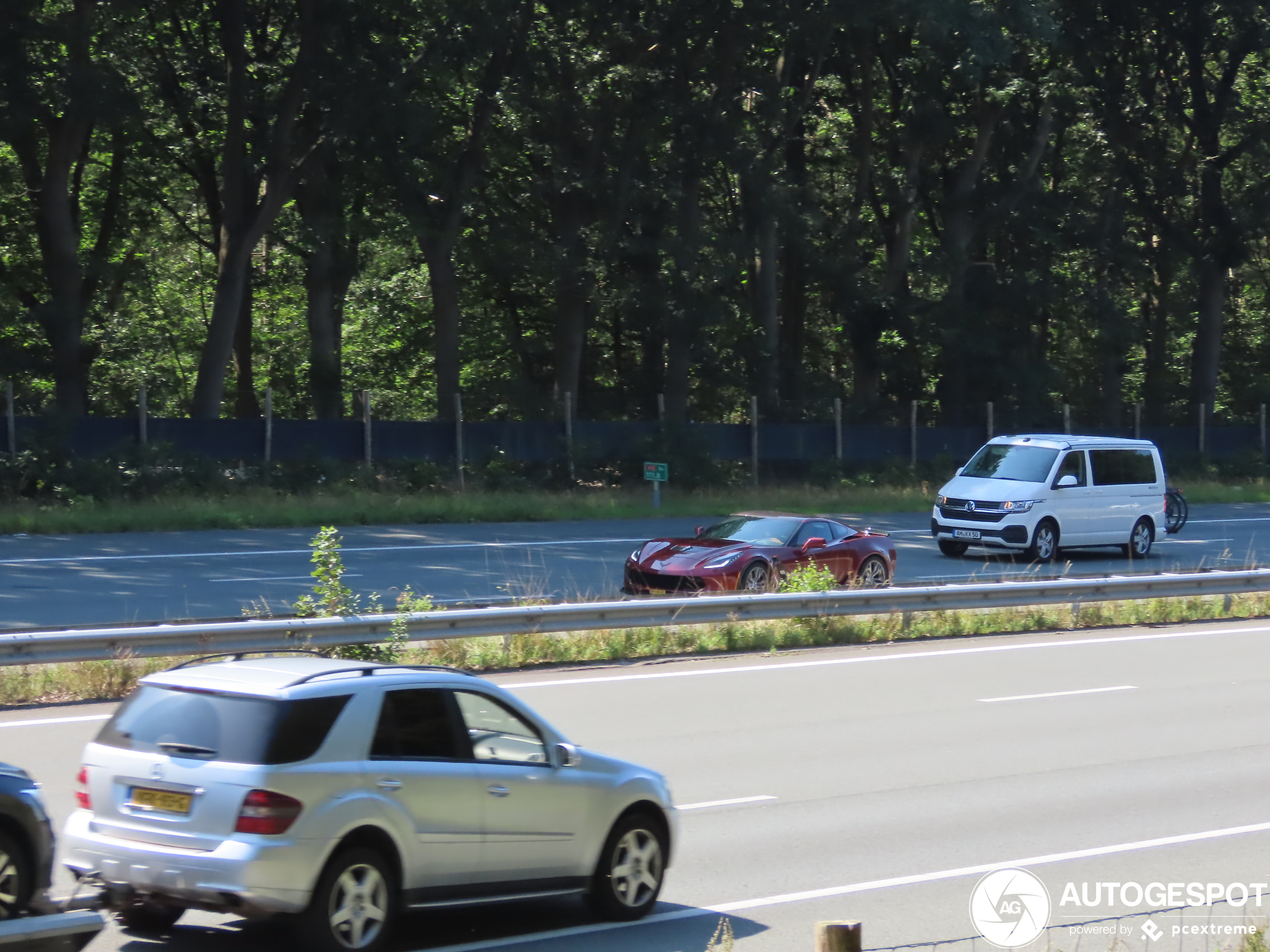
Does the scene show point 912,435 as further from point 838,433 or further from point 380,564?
point 380,564

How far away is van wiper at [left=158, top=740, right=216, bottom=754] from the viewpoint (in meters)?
6.48

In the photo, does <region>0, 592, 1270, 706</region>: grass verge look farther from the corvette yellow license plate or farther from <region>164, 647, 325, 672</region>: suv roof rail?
the corvette yellow license plate

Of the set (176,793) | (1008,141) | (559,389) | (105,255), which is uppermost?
(1008,141)

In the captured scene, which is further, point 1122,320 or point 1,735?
point 1122,320

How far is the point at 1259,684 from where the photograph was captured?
15.5m

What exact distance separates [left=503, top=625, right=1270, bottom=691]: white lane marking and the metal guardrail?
0.67m

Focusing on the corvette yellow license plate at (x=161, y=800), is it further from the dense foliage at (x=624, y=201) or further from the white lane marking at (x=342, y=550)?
the dense foliage at (x=624, y=201)

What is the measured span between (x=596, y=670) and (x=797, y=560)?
530 centimetres

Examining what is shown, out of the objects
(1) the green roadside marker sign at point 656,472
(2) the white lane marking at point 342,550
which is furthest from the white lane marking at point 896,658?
(1) the green roadside marker sign at point 656,472

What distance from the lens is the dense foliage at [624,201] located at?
115ft

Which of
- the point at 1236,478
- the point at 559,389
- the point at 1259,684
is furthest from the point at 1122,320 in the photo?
the point at 1259,684

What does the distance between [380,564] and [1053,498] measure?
442 inches

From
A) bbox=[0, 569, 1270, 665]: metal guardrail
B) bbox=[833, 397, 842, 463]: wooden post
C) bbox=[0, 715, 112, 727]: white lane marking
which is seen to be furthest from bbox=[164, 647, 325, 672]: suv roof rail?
bbox=[833, 397, 842, 463]: wooden post

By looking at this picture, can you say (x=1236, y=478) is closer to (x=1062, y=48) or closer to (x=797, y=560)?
(x=1062, y=48)
